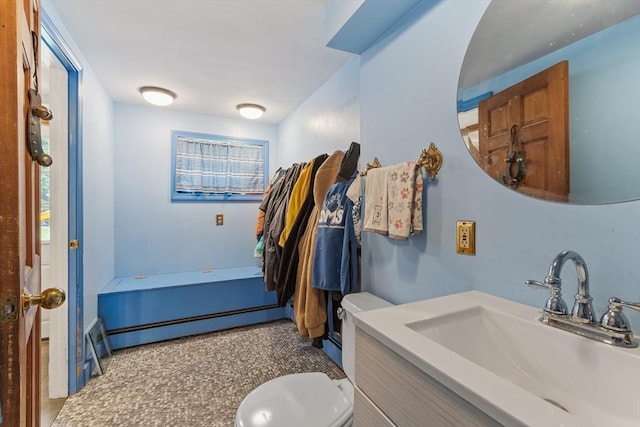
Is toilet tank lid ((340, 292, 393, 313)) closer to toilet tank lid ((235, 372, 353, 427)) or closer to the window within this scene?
toilet tank lid ((235, 372, 353, 427))

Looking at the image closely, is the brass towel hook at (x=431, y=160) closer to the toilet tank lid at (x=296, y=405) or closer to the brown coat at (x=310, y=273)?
the brown coat at (x=310, y=273)

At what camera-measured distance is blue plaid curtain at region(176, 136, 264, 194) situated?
2977mm

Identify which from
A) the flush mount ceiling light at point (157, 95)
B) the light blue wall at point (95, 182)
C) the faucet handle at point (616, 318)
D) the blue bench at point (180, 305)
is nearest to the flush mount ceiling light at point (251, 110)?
the flush mount ceiling light at point (157, 95)

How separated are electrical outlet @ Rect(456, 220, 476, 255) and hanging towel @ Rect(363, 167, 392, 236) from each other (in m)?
0.29

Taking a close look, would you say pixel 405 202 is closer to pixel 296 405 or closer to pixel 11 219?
pixel 296 405

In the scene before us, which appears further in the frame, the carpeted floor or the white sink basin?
the carpeted floor

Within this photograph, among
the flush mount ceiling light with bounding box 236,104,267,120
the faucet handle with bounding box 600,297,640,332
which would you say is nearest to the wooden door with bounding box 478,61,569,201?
the faucet handle with bounding box 600,297,640,332

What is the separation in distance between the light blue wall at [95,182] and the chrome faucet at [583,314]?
7.55 feet

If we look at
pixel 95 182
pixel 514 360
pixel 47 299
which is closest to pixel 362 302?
pixel 514 360

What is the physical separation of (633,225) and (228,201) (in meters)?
3.06

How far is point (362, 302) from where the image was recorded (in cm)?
137

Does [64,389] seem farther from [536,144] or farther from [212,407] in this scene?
[536,144]

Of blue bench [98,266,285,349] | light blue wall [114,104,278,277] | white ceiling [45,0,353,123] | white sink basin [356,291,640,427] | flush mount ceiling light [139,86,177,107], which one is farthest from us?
light blue wall [114,104,278,277]

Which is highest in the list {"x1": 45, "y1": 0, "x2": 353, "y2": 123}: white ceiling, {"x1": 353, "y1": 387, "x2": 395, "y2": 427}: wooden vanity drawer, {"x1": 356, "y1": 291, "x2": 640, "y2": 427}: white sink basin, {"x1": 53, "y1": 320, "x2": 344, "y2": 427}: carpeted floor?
{"x1": 45, "y1": 0, "x2": 353, "y2": 123}: white ceiling
